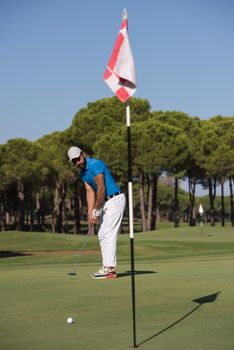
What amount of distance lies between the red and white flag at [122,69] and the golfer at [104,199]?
352 centimetres

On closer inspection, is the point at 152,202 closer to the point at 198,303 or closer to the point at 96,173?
the point at 96,173

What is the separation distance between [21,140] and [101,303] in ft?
220

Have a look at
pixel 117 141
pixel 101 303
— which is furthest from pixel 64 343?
pixel 117 141

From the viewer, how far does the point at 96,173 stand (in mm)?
10156

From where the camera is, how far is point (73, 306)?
7.66 m

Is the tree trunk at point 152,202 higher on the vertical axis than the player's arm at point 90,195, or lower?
higher

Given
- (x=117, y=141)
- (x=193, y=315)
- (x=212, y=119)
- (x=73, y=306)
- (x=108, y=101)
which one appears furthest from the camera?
(x=212, y=119)

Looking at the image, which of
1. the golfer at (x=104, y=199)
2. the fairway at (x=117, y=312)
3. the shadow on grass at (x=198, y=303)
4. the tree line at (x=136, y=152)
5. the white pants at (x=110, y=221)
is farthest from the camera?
the tree line at (x=136, y=152)

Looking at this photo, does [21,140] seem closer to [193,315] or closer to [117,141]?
[117,141]

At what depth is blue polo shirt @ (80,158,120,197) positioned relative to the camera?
10195mm

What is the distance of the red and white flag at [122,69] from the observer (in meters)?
6.52

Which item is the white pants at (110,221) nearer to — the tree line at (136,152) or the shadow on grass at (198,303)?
the shadow on grass at (198,303)

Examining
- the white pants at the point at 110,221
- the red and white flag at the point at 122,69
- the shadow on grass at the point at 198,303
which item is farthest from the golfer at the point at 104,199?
the red and white flag at the point at 122,69

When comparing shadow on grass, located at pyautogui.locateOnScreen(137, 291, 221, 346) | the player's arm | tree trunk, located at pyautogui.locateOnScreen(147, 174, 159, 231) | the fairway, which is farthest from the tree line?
shadow on grass, located at pyautogui.locateOnScreen(137, 291, 221, 346)
